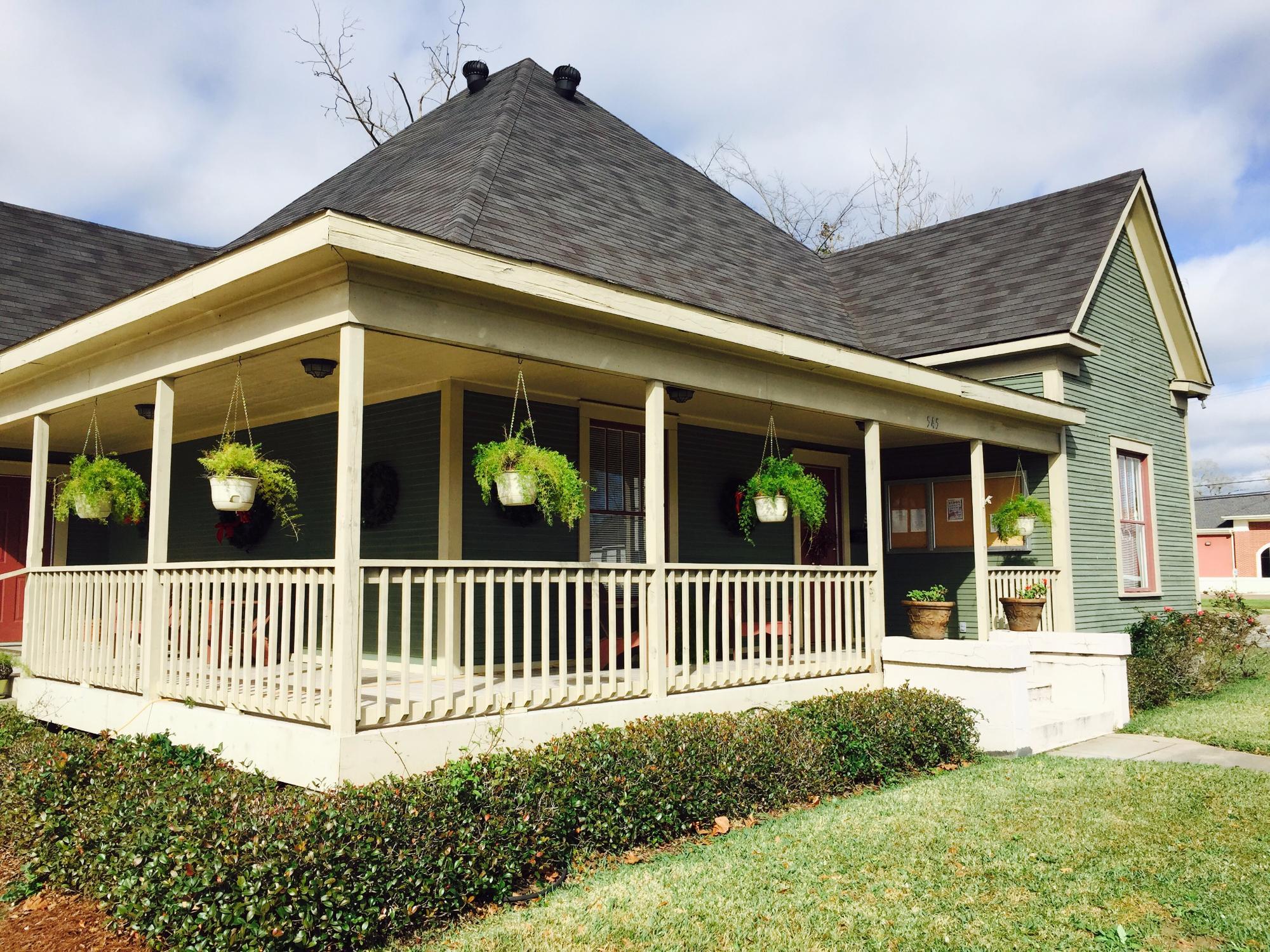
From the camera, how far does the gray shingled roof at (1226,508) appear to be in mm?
51572

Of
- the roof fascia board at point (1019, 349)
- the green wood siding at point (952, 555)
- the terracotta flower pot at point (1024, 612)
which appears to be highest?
the roof fascia board at point (1019, 349)

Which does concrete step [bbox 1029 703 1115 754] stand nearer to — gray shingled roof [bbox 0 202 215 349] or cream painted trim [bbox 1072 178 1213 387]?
cream painted trim [bbox 1072 178 1213 387]

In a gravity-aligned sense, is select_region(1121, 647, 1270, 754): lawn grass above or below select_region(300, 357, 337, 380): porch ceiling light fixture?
below

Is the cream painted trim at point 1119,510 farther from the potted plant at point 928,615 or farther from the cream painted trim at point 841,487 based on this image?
the potted plant at point 928,615

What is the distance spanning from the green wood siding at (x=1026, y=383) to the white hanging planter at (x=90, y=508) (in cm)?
999

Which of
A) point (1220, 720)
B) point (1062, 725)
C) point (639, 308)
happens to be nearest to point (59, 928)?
point (639, 308)

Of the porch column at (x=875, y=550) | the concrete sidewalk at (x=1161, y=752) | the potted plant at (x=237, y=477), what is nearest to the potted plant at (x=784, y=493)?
the porch column at (x=875, y=550)

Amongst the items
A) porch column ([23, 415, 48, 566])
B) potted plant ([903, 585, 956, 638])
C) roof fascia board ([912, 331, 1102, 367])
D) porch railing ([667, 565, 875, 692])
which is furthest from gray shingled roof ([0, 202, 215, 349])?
roof fascia board ([912, 331, 1102, 367])

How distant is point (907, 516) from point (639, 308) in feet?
24.3

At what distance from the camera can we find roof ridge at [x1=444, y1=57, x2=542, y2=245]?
319 inches

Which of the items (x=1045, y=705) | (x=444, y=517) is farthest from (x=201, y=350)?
(x=1045, y=705)

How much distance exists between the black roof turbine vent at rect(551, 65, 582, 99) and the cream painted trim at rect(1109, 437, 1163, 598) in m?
8.77

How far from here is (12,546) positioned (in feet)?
40.3

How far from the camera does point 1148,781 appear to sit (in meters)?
7.27
